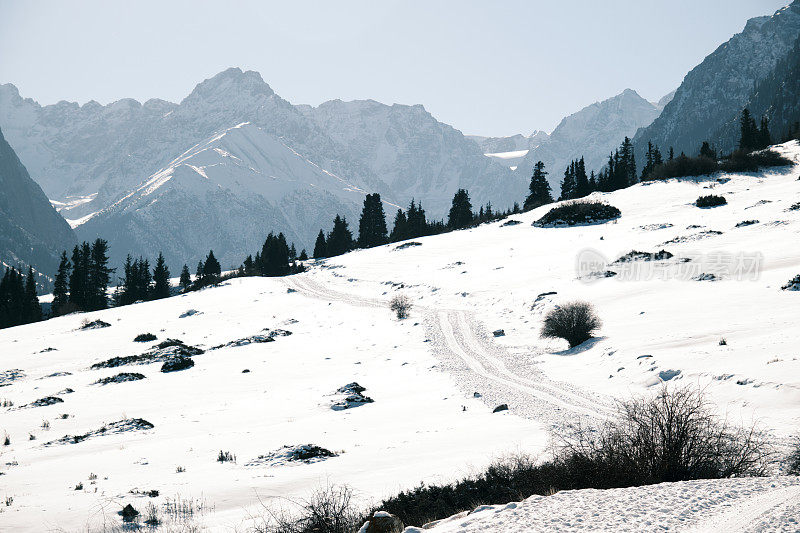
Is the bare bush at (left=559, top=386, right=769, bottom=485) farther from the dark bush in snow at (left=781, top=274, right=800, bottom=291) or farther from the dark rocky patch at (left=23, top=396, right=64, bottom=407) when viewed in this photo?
the dark rocky patch at (left=23, top=396, right=64, bottom=407)

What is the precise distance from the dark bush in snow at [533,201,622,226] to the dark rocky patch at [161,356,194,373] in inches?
1857

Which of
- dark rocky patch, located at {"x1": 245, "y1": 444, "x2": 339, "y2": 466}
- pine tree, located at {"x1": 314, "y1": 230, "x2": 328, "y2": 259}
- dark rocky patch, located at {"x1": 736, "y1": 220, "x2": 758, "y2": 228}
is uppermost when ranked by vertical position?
pine tree, located at {"x1": 314, "y1": 230, "x2": 328, "y2": 259}

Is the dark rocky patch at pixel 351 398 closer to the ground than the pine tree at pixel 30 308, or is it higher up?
closer to the ground

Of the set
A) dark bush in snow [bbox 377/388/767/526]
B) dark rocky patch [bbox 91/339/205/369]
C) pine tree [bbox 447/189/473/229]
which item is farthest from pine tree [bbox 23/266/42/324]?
dark bush in snow [bbox 377/388/767/526]

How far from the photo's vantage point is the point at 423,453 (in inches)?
459

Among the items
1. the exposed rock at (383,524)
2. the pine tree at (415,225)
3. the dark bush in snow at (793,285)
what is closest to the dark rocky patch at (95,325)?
the exposed rock at (383,524)

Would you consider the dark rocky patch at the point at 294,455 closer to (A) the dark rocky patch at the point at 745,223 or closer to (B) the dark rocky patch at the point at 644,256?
(B) the dark rocky patch at the point at 644,256

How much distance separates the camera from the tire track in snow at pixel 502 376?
46.9 feet

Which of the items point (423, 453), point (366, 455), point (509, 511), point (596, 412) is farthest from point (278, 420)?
point (509, 511)

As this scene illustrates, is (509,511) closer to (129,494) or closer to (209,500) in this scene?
(209,500)

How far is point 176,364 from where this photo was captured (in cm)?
2533

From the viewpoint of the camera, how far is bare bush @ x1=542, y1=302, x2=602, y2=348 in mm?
22500

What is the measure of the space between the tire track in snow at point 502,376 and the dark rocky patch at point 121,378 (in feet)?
48.3

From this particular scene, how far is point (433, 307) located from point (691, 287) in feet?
60.2
